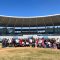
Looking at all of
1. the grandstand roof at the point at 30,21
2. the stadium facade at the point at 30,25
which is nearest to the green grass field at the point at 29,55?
the grandstand roof at the point at 30,21

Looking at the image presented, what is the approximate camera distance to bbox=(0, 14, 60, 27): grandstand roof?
58.2 meters

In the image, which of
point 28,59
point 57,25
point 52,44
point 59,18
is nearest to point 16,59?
point 28,59

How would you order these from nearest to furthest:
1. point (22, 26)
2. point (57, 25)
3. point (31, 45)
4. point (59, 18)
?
point (31, 45)
point (59, 18)
point (57, 25)
point (22, 26)

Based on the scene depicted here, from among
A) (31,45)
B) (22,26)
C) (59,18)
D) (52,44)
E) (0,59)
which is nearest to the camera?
(0,59)

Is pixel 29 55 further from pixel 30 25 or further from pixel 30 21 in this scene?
pixel 30 25

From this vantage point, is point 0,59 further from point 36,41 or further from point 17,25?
point 17,25

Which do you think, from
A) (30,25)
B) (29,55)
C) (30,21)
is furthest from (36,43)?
(30,25)

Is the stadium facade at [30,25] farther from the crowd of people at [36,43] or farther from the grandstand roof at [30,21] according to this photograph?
the crowd of people at [36,43]

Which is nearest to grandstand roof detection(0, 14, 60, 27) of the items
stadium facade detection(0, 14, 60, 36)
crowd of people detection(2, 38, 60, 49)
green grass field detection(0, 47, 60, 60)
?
stadium facade detection(0, 14, 60, 36)

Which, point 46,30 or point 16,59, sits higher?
point 46,30

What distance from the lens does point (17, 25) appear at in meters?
69.3

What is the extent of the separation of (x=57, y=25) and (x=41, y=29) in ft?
21.0

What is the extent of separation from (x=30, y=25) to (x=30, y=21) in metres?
5.95

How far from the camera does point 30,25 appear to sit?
69.4m
